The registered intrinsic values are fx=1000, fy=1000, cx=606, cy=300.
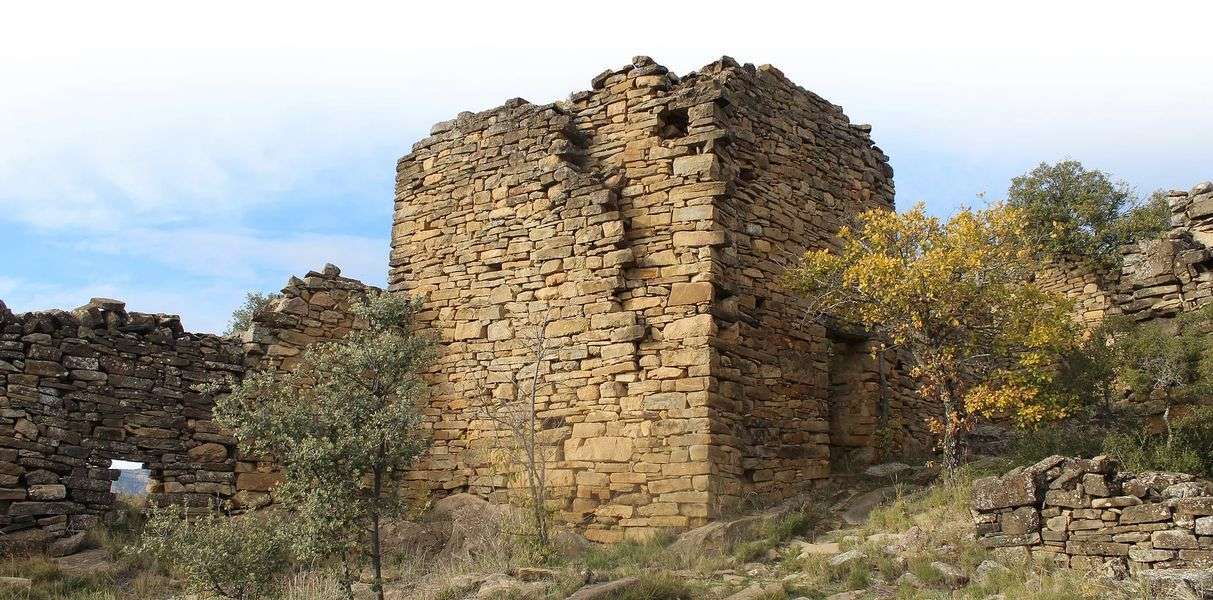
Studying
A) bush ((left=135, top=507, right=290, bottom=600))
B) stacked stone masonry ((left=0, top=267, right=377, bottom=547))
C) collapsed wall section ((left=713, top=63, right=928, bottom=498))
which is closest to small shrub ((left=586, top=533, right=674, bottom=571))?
collapsed wall section ((left=713, top=63, right=928, bottom=498))

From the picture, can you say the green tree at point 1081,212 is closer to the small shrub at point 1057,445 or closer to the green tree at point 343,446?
the small shrub at point 1057,445

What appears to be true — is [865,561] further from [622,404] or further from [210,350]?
[210,350]

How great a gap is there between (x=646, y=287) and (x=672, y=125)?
224 cm

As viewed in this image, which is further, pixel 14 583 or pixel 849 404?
pixel 849 404

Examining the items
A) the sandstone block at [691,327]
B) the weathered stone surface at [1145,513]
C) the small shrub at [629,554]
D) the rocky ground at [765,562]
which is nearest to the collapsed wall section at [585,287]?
the sandstone block at [691,327]

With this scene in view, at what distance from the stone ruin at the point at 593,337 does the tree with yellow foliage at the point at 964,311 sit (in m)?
1.41

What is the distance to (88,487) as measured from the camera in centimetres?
1176

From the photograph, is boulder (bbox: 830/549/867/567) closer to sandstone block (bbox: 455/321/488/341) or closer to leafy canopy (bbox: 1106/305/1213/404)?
leafy canopy (bbox: 1106/305/1213/404)

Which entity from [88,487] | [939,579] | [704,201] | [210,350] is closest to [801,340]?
[704,201]

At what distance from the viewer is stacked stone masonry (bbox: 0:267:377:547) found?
448 inches

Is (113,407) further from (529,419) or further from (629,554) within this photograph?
(629,554)

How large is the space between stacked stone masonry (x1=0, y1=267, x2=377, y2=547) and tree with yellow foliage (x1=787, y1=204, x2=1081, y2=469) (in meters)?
7.60

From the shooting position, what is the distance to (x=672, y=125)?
12812 mm

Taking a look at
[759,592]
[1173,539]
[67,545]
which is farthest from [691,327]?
[67,545]
